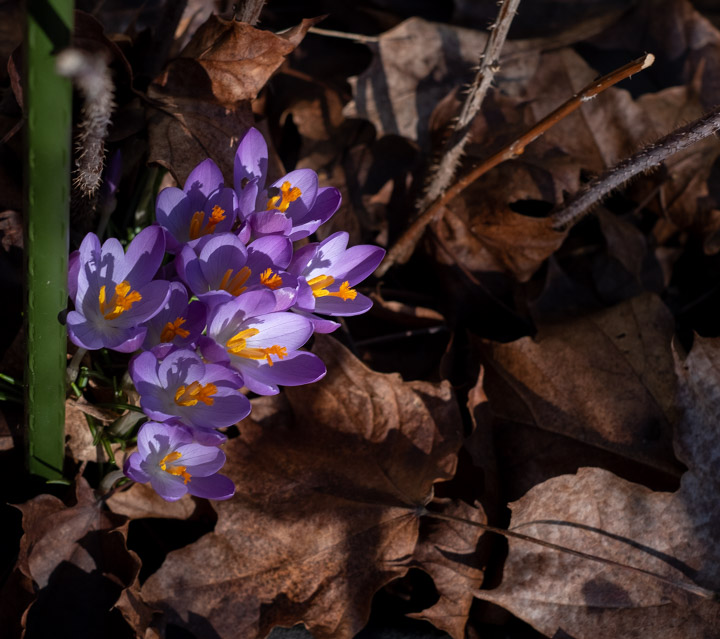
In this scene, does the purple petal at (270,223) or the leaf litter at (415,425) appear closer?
the purple petal at (270,223)

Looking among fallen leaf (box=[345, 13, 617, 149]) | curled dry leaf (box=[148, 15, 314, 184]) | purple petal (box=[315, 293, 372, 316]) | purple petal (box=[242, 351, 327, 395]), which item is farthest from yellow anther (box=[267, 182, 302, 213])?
fallen leaf (box=[345, 13, 617, 149])

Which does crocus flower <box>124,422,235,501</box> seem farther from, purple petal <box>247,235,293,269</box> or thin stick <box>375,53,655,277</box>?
thin stick <box>375,53,655,277</box>

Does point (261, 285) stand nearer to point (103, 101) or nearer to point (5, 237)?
point (103, 101)

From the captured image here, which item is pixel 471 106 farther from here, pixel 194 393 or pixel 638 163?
pixel 194 393

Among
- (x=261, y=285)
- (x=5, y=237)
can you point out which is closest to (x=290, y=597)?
(x=261, y=285)

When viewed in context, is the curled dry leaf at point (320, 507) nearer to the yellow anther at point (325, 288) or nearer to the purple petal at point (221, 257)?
the yellow anther at point (325, 288)

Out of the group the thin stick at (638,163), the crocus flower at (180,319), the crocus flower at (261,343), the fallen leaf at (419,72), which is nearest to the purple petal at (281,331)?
the crocus flower at (261,343)
